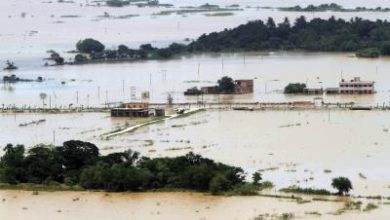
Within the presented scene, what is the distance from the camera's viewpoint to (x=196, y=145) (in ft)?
44.0

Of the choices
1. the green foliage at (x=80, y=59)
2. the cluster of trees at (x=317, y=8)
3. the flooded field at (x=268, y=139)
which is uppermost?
the cluster of trees at (x=317, y=8)

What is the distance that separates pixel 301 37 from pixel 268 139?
501 inches

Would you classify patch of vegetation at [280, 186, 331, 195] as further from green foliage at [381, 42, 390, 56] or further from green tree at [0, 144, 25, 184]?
green foliage at [381, 42, 390, 56]

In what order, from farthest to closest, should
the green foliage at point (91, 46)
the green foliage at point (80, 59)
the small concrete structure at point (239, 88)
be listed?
1. the green foliage at point (91, 46)
2. the green foliage at point (80, 59)
3. the small concrete structure at point (239, 88)

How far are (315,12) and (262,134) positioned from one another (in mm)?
23682

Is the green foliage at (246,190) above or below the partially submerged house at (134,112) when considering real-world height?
below

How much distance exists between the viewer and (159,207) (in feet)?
33.7

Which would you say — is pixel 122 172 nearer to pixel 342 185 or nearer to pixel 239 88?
pixel 342 185

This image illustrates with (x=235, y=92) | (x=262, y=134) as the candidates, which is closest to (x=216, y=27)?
(x=235, y=92)

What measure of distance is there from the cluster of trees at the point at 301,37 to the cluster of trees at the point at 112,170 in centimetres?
1324

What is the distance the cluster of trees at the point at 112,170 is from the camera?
10859 mm

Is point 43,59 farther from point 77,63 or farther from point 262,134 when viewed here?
point 262,134

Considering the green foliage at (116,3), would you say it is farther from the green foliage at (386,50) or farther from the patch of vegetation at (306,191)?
the patch of vegetation at (306,191)

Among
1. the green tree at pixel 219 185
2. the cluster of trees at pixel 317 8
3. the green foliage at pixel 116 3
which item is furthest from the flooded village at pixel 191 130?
the green foliage at pixel 116 3
